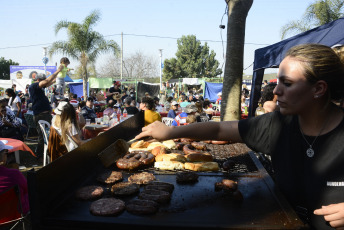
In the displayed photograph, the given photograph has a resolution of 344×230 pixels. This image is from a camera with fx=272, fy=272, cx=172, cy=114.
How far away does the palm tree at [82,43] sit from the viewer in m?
18.7

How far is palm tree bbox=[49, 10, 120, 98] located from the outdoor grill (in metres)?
17.7

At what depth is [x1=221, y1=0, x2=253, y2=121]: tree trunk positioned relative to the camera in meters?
6.43

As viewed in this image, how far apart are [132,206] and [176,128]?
0.63 m

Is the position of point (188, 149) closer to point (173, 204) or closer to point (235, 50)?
point (173, 204)

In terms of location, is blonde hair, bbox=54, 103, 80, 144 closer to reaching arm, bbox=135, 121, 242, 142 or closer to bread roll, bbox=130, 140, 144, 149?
bread roll, bbox=130, 140, 144, 149

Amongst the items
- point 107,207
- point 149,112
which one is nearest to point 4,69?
point 149,112

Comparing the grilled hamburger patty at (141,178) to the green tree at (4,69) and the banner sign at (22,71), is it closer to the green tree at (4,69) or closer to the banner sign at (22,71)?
the banner sign at (22,71)

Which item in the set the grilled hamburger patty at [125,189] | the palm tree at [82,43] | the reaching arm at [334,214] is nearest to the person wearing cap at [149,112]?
the grilled hamburger patty at [125,189]

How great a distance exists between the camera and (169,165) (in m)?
2.73

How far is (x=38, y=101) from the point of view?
7.37 meters

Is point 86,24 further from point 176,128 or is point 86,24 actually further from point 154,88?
point 176,128

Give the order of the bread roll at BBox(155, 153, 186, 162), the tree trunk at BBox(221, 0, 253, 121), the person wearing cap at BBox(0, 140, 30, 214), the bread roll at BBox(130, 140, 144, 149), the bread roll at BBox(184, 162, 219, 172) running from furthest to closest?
the tree trunk at BBox(221, 0, 253, 121) → the bread roll at BBox(130, 140, 144, 149) → the person wearing cap at BBox(0, 140, 30, 214) → the bread roll at BBox(155, 153, 186, 162) → the bread roll at BBox(184, 162, 219, 172)

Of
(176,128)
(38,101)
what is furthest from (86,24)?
(176,128)

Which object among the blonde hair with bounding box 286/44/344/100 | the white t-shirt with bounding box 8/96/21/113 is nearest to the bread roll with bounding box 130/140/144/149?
the blonde hair with bounding box 286/44/344/100
